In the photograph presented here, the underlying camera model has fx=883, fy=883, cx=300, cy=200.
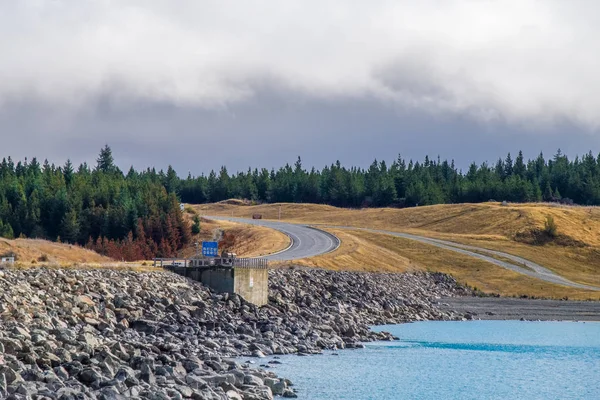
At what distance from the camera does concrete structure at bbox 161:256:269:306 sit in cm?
5994

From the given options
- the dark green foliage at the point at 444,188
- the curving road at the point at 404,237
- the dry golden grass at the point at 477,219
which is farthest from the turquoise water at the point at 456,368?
the dark green foliage at the point at 444,188

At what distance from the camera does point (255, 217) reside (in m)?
140

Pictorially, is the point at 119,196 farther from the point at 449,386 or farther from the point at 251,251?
the point at 449,386

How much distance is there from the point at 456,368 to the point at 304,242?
57261 mm

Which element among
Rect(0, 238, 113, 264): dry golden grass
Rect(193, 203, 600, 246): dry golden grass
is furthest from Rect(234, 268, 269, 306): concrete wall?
Answer: Rect(193, 203, 600, 246): dry golden grass

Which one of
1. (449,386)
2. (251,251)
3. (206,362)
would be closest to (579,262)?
(251,251)

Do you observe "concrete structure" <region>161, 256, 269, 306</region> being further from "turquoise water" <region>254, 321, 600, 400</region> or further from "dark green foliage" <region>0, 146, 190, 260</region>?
"dark green foliage" <region>0, 146, 190, 260</region>

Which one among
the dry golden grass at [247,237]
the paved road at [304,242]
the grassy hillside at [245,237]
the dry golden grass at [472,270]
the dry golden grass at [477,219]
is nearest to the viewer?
the paved road at [304,242]

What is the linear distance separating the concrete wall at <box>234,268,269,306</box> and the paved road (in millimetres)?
20252

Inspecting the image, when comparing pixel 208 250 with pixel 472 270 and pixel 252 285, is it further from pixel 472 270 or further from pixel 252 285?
pixel 472 270

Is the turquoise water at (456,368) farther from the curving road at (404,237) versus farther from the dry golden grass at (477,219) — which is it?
the dry golden grass at (477,219)

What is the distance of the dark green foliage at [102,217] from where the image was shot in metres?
102

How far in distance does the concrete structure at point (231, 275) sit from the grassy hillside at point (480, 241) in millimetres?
20786

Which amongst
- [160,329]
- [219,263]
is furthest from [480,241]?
[160,329]
